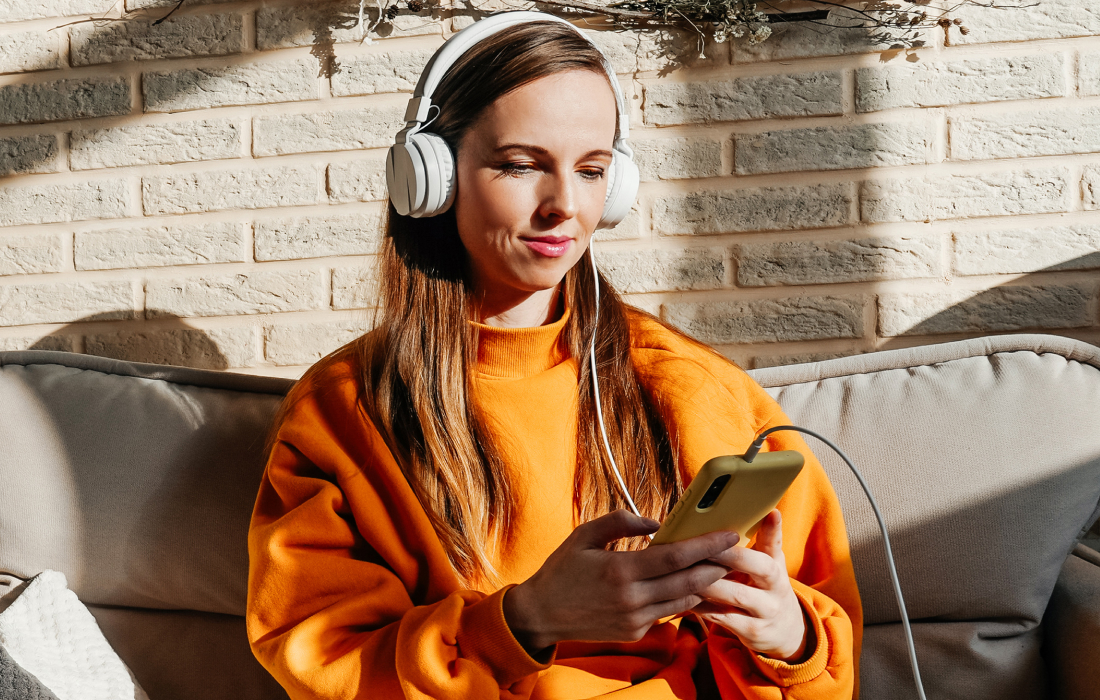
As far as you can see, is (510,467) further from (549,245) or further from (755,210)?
(755,210)

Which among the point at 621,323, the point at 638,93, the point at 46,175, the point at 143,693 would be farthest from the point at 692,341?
the point at 46,175

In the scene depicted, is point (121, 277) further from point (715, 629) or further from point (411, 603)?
point (715, 629)

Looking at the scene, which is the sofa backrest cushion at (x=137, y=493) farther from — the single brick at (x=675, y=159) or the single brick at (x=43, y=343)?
the single brick at (x=675, y=159)

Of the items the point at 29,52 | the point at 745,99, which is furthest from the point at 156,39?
the point at 745,99

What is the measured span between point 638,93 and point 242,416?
0.94 metres

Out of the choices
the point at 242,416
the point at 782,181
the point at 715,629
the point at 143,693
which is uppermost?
the point at 782,181

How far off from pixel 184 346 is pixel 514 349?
0.94 metres

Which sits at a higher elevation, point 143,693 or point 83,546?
point 83,546

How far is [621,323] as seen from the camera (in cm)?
121

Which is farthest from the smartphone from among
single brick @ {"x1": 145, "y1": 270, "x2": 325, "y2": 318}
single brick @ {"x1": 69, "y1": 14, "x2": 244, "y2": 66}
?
single brick @ {"x1": 69, "y1": 14, "x2": 244, "y2": 66}

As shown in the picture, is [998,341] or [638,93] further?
[638,93]

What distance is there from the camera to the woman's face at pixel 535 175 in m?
1.00

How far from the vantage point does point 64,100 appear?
1724mm

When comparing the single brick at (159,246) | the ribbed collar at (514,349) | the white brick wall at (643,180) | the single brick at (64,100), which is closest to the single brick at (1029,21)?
the white brick wall at (643,180)
